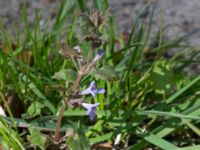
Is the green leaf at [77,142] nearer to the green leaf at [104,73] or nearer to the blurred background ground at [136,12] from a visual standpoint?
the green leaf at [104,73]

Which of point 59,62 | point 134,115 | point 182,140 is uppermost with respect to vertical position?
point 59,62

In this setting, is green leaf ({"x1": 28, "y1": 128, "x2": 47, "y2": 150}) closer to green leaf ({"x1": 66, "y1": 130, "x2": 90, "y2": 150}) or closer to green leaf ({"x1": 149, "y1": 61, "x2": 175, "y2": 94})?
green leaf ({"x1": 66, "y1": 130, "x2": 90, "y2": 150})

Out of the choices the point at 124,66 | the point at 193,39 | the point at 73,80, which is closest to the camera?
the point at 73,80

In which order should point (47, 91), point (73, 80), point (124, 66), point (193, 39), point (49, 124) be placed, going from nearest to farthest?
point (73, 80) → point (49, 124) → point (47, 91) → point (124, 66) → point (193, 39)

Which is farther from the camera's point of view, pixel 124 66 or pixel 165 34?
pixel 165 34

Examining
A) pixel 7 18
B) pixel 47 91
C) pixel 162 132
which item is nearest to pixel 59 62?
pixel 47 91

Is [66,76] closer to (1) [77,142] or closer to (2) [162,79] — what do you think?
(1) [77,142]

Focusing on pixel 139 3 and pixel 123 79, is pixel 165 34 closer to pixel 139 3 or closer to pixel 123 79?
pixel 139 3
